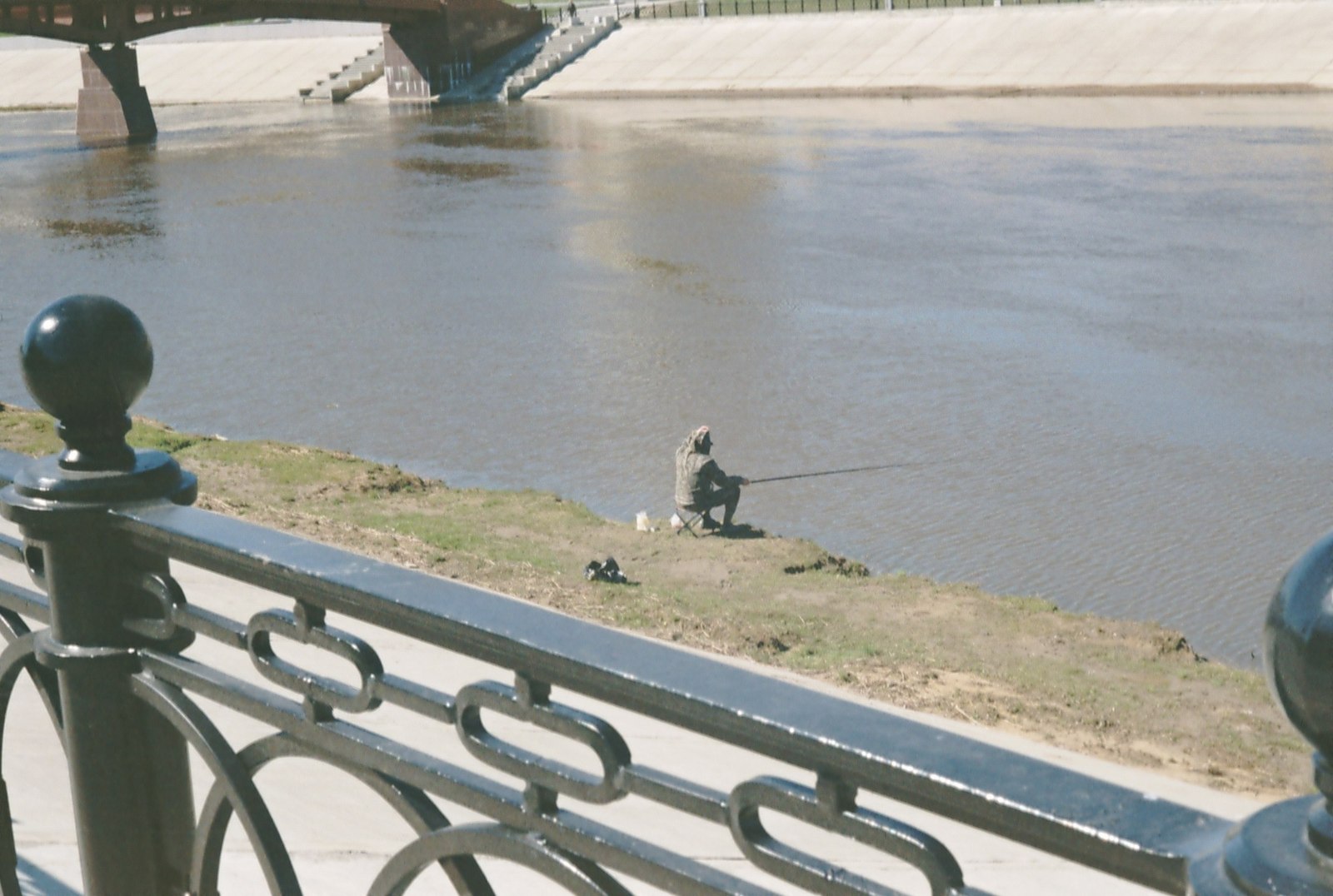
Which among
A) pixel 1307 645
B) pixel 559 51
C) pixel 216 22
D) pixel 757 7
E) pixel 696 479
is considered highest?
pixel 757 7

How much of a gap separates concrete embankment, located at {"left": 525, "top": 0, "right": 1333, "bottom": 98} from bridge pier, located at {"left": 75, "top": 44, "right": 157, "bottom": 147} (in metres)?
13.0

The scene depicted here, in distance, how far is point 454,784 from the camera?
1635mm

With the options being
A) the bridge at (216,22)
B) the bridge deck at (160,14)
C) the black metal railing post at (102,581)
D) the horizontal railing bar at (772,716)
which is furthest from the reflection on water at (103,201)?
the horizontal railing bar at (772,716)

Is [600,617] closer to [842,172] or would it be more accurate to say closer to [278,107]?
[842,172]

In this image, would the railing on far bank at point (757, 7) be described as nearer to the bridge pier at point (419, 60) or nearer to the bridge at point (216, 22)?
the bridge at point (216, 22)

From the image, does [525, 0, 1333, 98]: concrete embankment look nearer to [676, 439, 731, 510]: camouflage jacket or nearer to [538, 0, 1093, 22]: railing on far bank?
[538, 0, 1093, 22]: railing on far bank

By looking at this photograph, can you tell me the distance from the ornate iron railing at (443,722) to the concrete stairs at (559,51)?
176ft

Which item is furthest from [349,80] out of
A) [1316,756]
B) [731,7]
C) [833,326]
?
[1316,756]

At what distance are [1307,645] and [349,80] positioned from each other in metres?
60.7

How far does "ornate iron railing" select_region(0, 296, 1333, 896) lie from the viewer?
1129mm

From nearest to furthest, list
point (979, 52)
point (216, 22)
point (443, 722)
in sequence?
point (443, 722) < point (979, 52) < point (216, 22)

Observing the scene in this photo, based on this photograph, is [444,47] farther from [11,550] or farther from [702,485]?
[11,550]

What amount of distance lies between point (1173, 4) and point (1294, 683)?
49.1 metres

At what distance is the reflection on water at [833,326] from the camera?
11.6m
